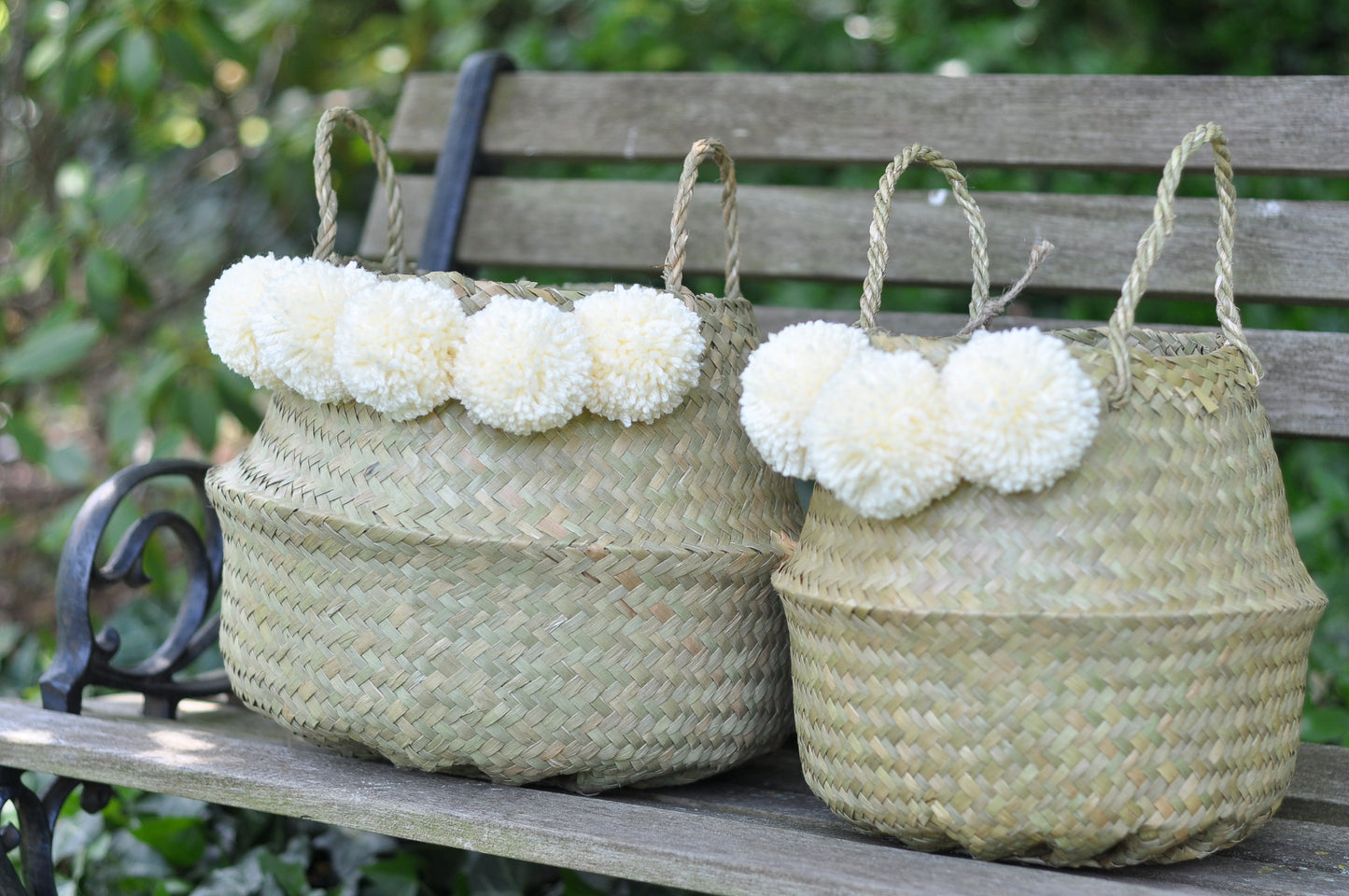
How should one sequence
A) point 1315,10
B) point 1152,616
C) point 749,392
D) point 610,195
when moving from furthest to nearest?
point 1315,10
point 610,195
point 749,392
point 1152,616

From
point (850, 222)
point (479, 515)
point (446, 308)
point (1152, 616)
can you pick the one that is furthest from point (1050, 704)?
point (850, 222)

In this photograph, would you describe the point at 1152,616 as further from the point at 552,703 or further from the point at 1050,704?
the point at 552,703

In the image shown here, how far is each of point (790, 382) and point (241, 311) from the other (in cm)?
57

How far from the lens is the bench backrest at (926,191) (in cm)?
155

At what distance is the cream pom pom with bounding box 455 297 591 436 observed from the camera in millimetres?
1073

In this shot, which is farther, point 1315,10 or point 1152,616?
point 1315,10

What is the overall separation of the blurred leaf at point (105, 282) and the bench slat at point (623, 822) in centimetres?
86

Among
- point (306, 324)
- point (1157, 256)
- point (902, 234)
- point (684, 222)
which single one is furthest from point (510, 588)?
point (902, 234)

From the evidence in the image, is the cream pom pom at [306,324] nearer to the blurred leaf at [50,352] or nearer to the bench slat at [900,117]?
the bench slat at [900,117]

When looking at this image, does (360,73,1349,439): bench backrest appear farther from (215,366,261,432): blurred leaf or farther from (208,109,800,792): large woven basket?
(208,109,800,792): large woven basket

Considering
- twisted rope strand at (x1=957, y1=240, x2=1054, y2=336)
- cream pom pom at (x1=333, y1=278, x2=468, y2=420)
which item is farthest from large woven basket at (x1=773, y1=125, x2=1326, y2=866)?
cream pom pom at (x1=333, y1=278, x2=468, y2=420)

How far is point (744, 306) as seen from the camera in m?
1.32

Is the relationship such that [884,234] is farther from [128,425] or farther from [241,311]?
[128,425]

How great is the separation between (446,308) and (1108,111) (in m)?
1.04
